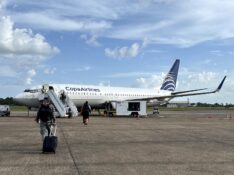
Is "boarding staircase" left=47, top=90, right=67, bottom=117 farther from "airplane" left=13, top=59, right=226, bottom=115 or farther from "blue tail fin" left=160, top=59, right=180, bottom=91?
"blue tail fin" left=160, top=59, right=180, bottom=91

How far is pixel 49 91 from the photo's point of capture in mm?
44719

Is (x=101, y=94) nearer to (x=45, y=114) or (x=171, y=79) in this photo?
(x=171, y=79)

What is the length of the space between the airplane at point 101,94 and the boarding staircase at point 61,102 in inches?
24.6

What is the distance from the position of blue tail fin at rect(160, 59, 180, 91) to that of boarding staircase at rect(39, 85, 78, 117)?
23.7 m

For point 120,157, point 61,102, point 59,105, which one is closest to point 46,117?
point 120,157

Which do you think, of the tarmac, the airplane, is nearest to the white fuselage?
the airplane

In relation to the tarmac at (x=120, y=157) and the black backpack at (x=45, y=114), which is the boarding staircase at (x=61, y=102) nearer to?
the tarmac at (x=120, y=157)

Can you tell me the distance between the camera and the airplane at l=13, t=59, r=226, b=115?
48.1 m

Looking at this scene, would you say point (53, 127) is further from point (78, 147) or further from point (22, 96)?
point (22, 96)

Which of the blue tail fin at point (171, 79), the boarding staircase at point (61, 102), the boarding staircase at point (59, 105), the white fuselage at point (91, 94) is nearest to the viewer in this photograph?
the boarding staircase at point (59, 105)

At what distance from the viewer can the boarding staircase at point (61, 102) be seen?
1659 inches

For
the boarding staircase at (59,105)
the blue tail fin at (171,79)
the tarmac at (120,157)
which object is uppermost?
the blue tail fin at (171,79)

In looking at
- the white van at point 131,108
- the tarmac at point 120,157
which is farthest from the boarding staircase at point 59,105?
the tarmac at point 120,157

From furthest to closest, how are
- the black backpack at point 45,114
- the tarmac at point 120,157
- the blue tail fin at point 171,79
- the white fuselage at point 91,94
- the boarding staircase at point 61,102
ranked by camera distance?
the blue tail fin at point 171,79, the white fuselage at point 91,94, the boarding staircase at point 61,102, the black backpack at point 45,114, the tarmac at point 120,157
